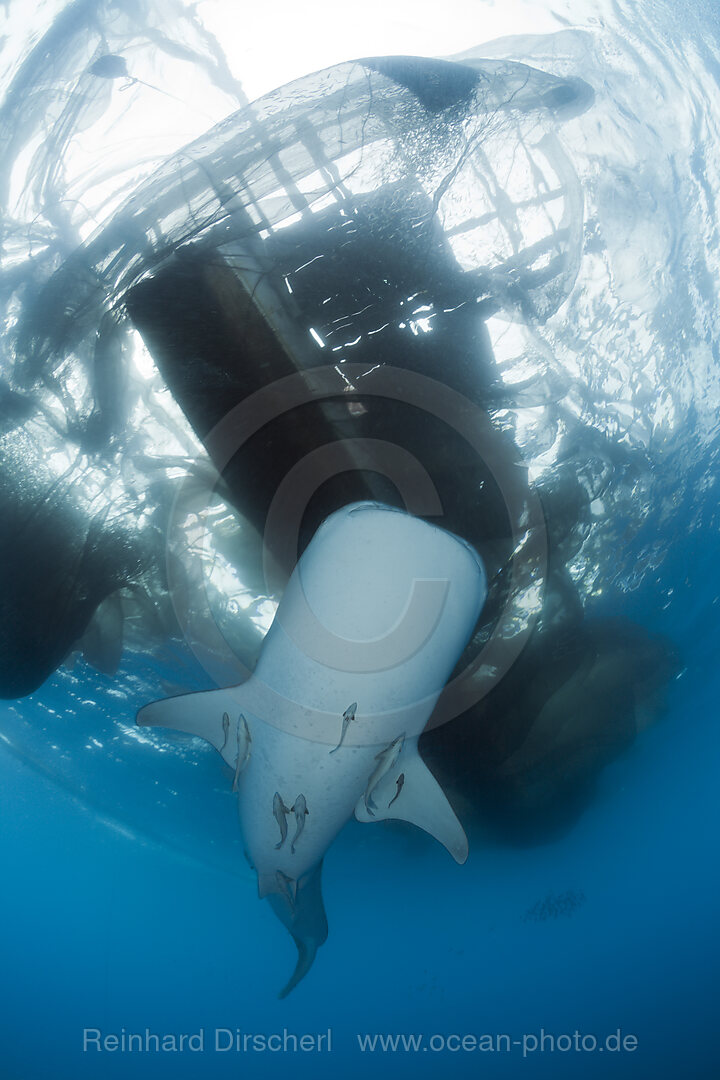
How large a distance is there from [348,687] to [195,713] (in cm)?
199

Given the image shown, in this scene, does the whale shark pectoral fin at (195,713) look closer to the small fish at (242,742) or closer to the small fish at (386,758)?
the small fish at (242,742)

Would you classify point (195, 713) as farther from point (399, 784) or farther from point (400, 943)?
point (400, 943)

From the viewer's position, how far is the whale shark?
9.31 ft

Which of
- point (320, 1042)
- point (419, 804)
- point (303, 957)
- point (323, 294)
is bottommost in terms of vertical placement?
point (320, 1042)

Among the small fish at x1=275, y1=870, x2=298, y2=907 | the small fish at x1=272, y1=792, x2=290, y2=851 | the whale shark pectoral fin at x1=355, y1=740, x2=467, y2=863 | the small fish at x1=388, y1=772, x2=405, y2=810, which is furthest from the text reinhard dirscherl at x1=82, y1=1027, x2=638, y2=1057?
the small fish at x1=272, y1=792, x2=290, y2=851

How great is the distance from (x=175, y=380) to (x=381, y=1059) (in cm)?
2482

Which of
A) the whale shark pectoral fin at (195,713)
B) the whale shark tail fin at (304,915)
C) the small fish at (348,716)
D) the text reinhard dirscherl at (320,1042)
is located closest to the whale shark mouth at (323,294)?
the whale shark pectoral fin at (195,713)

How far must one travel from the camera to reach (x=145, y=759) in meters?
10.9

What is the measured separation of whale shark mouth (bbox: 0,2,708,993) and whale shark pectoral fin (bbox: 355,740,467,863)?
2.22 m

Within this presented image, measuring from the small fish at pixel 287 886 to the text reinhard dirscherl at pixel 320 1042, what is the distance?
18291mm

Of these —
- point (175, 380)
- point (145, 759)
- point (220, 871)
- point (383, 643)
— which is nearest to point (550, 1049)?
point (220, 871)

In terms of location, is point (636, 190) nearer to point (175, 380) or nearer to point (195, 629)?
point (175, 380)

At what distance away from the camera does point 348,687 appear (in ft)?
10.1

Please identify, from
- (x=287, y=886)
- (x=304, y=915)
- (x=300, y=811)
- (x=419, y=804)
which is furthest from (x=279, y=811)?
(x=304, y=915)
